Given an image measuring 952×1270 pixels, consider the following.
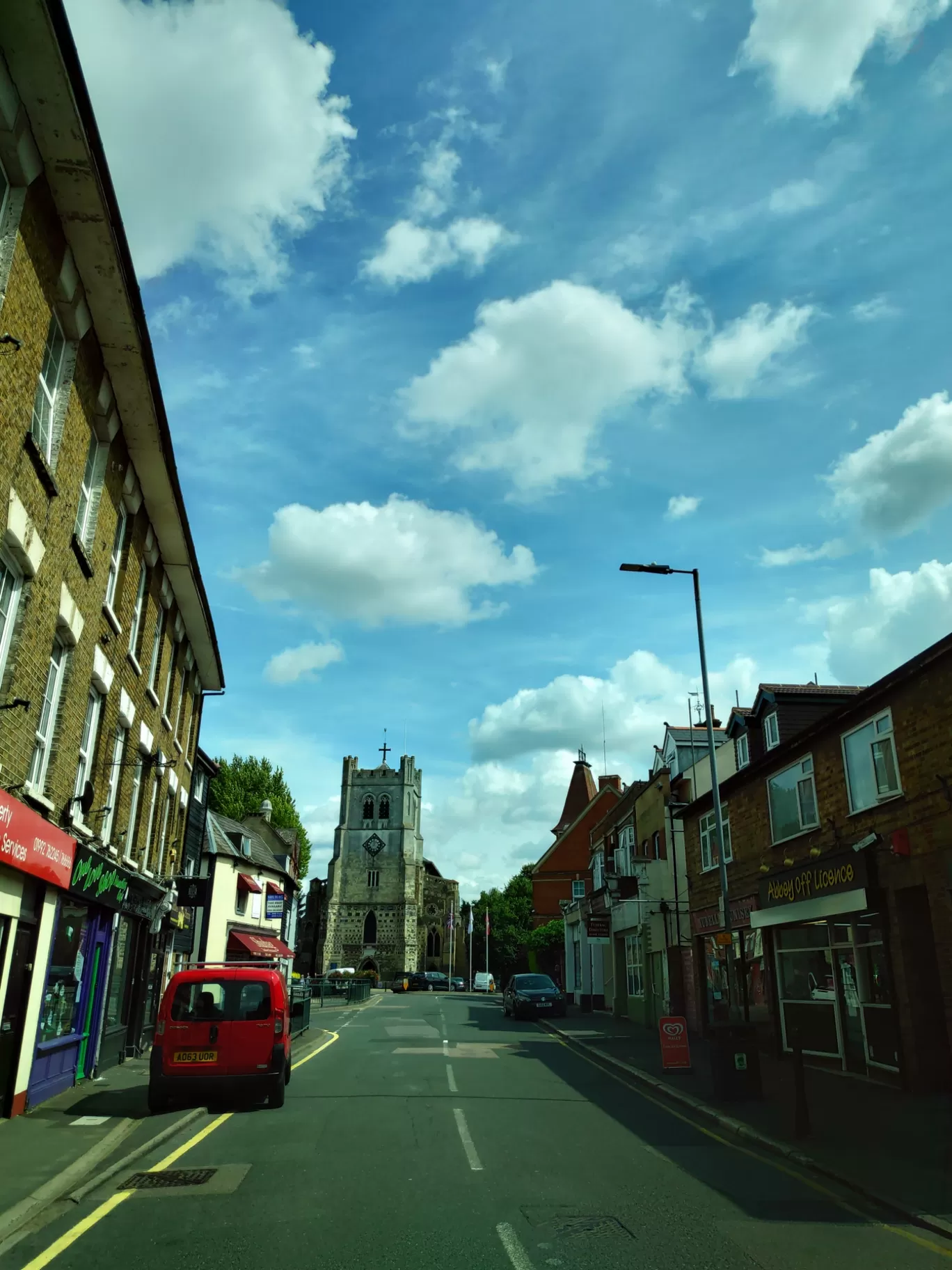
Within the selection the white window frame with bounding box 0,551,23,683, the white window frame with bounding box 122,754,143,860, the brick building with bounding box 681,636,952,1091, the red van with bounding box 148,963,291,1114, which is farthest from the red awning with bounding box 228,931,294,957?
the white window frame with bounding box 0,551,23,683

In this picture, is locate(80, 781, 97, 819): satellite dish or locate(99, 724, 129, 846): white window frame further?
locate(99, 724, 129, 846): white window frame

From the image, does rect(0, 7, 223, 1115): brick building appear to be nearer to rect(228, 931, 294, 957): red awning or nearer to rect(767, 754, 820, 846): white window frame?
rect(767, 754, 820, 846): white window frame

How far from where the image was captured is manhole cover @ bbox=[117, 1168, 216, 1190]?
338 inches

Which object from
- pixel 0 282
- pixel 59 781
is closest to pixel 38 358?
pixel 0 282

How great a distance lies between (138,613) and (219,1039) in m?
8.48

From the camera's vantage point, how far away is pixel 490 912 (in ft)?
293

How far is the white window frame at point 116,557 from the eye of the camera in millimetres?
15367

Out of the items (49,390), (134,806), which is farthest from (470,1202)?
(134,806)

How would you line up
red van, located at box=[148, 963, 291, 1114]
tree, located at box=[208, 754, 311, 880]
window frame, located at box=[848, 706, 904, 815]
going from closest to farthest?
1. red van, located at box=[148, 963, 291, 1114]
2. window frame, located at box=[848, 706, 904, 815]
3. tree, located at box=[208, 754, 311, 880]

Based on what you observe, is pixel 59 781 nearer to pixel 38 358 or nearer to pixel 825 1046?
pixel 38 358

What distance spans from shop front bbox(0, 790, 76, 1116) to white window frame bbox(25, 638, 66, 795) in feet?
2.73

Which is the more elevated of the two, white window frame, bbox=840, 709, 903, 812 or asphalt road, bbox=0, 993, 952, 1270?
white window frame, bbox=840, 709, 903, 812

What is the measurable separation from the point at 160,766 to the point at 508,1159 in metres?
13.6

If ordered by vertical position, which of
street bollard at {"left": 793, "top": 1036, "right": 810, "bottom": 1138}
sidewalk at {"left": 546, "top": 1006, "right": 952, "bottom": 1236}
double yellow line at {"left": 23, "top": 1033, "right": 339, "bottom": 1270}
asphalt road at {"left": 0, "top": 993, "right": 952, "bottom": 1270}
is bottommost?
double yellow line at {"left": 23, "top": 1033, "right": 339, "bottom": 1270}
